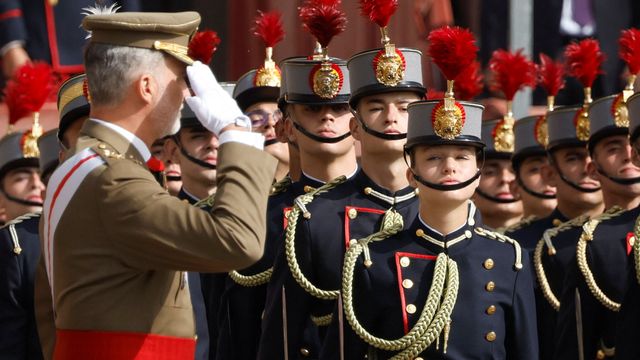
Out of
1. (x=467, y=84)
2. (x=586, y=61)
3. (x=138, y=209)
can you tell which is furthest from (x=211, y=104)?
(x=586, y=61)

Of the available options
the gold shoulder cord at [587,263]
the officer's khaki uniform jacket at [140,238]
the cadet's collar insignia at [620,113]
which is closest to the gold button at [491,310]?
the gold shoulder cord at [587,263]

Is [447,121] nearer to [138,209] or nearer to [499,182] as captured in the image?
[138,209]

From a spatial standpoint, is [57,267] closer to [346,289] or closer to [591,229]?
[346,289]

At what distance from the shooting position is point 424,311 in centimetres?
607

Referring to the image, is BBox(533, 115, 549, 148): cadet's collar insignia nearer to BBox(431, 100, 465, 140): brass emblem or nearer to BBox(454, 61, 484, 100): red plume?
Answer: BBox(454, 61, 484, 100): red plume

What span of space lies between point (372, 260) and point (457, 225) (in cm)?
36

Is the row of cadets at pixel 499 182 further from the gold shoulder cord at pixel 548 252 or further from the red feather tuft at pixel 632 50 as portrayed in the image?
the red feather tuft at pixel 632 50

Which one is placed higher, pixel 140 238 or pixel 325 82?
pixel 140 238

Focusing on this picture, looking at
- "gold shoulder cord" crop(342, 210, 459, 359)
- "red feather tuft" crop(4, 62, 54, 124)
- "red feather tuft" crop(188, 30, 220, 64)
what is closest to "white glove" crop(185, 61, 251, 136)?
"gold shoulder cord" crop(342, 210, 459, 359)

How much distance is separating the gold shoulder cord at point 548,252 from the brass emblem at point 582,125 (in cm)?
54

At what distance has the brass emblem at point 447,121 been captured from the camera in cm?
633

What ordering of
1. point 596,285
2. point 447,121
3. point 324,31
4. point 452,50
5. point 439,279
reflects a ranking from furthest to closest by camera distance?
point 324,31 < point 596,285 < point 452,50 < point 447,121 < point 439,279

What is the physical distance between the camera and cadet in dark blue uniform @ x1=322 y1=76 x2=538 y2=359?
6.07 meters

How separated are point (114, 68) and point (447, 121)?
196 centimetres
